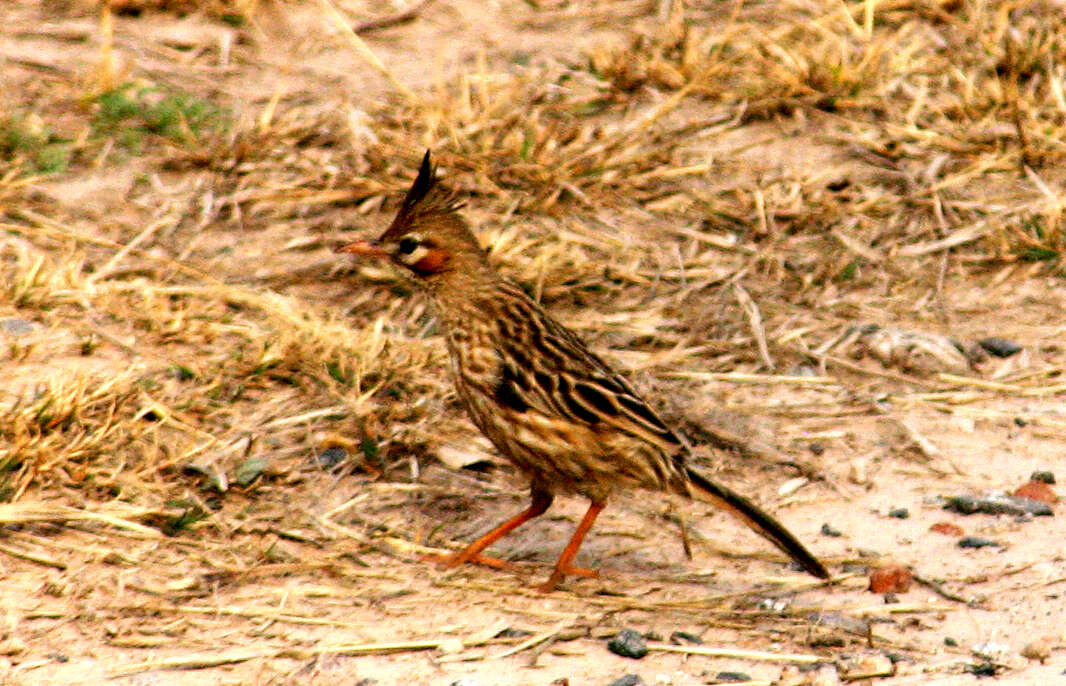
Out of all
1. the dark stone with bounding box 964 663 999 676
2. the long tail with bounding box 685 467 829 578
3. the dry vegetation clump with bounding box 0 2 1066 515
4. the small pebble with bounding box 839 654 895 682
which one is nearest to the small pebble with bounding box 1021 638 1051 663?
the dark stone with bounding box 964 663 999 676

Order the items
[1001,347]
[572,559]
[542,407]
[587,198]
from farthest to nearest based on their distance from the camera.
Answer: [587,198] < [1001,347] < [572,559] < [542,407]

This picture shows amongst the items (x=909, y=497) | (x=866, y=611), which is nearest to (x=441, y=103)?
(x=909, y=497)

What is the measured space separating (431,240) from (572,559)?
1.24 metres

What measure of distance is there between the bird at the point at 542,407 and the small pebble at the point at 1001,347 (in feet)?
6.03

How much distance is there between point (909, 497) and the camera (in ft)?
20.0

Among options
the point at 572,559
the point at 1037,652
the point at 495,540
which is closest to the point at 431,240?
the point at 495,540

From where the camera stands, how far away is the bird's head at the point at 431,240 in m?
5.86

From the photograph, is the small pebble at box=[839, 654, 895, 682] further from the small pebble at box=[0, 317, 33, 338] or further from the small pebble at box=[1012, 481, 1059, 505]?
the small pebble at box=[0, 317, 33, 338]

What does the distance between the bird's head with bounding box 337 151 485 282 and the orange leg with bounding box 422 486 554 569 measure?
85 cm

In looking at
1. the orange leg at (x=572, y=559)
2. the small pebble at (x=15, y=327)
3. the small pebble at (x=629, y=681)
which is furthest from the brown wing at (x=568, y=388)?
the small pebble at (x=15, y=327)

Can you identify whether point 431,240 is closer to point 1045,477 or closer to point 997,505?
point 997,505

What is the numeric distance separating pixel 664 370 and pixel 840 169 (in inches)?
75.6

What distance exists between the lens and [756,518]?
541 cm

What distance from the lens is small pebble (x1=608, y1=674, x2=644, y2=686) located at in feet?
15.7
